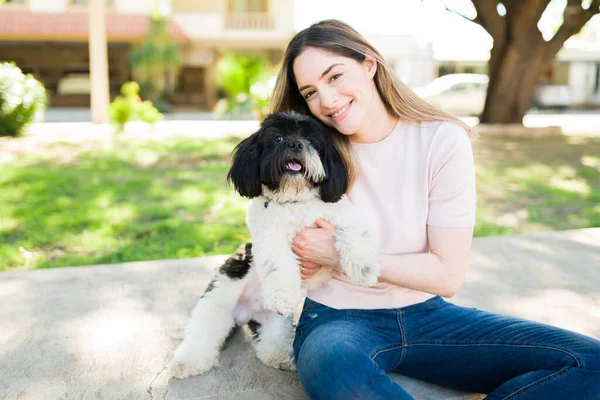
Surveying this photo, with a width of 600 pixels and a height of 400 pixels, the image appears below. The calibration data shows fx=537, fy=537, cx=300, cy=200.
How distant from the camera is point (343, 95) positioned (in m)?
2.21

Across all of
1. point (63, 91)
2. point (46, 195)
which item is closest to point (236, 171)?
point (46, 195)

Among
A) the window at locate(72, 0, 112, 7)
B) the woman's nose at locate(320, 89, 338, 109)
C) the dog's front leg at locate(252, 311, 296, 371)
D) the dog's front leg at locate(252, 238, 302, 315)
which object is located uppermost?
the window at locate(72, 0, 112, 7)

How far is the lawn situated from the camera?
180 inches

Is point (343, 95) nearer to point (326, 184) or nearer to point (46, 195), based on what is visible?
point (326, 184)

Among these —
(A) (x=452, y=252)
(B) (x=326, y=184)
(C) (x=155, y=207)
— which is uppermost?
(B) (x=326, y=184)

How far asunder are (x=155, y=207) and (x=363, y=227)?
150 inches

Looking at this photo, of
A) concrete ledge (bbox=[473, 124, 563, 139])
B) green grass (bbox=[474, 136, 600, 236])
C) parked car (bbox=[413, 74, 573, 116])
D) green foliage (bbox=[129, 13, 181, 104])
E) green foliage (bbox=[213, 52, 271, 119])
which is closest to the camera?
green grass (bbox=[474, 136, 600, 236])

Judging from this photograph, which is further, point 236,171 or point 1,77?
point 1,77

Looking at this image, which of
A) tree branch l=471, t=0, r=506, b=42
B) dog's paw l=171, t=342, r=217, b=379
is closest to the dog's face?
dog's paw l=171, t=342, r=217, b=379

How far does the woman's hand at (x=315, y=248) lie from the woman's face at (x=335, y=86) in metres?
0.42

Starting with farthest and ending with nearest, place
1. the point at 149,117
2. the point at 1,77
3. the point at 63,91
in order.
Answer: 1. the point at 63,91
2. the point at 149,117
3. the point at 1,77

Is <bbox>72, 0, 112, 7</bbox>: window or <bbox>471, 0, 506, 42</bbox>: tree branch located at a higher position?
<bbox>72, 0, 112, 7</bbox>: window

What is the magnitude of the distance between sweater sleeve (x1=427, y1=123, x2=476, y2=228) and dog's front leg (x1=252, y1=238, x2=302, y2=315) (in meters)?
0.59

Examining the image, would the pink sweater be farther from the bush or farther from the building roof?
the building roof
